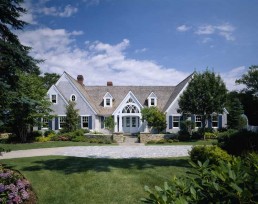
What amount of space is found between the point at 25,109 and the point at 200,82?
1891 cm

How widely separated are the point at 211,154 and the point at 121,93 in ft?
93.1

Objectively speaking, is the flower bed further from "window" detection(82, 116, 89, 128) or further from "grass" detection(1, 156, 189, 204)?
"window" detection(82, 116, 89, 128)

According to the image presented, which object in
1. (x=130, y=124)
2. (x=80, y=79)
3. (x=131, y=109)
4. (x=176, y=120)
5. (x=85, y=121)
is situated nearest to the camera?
(x=176, y=120)

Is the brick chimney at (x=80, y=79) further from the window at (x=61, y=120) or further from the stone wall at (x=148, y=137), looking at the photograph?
the stone wall at (x=148, y=137)

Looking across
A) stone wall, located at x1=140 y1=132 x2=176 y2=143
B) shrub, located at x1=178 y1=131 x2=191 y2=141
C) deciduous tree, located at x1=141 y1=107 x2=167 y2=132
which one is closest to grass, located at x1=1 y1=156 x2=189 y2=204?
stone wall, located at x1=140 y1=132 x2=176 y2=143

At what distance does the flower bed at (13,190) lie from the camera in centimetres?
773

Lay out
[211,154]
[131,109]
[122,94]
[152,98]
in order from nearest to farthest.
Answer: [211,154], [131,109], [152,98], [122,94]

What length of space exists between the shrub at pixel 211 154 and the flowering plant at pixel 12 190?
735cm

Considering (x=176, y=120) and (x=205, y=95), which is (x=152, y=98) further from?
(x=205, y=95)

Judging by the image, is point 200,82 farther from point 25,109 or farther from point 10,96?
point 10,96

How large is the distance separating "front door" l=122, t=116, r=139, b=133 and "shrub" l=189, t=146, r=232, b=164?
23226 millimetres

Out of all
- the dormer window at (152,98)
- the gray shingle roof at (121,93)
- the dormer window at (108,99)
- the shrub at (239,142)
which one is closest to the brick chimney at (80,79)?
the gray shingle roof at (121,93)

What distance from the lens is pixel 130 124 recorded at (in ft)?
116

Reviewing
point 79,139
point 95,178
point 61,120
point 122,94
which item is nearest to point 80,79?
point 122,94
